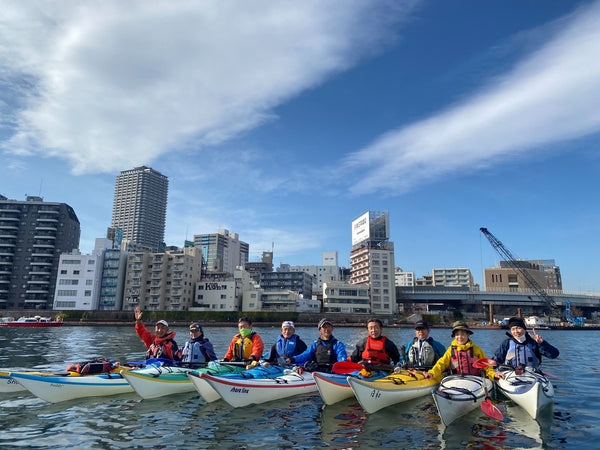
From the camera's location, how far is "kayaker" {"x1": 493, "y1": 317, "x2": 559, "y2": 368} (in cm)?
1291

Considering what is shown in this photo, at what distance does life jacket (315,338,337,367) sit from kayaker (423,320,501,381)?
10.2ft

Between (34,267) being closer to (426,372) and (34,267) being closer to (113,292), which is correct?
(113,292)

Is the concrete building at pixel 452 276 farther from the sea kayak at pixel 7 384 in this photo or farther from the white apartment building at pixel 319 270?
the sea kayak at pixel 7 384

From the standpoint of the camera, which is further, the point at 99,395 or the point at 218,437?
the point at 99,395

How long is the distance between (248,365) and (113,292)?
88.9 meters

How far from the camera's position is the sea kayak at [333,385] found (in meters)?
11.8

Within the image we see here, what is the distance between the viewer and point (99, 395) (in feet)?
43.1

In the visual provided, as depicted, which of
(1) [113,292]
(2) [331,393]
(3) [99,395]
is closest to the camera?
(2) [331,393]

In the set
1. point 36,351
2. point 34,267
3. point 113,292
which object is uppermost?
point 34,267

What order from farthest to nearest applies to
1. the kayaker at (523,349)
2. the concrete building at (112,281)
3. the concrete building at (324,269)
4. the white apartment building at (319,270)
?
the concrete building at (324,269)
the white apartment building at (319,270)
the concrete building at (112,281)
the kayaker at (523,349)

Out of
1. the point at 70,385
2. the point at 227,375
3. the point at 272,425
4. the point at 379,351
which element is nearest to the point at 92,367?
the point at 70,385

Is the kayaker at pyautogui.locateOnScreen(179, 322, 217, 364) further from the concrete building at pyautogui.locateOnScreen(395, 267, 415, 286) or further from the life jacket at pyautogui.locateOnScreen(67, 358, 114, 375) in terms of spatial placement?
the concrete building at pyautogui.locateOnScreen(395, 267, 415, 286)

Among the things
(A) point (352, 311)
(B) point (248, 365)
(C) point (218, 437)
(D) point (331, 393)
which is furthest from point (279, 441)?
(A) point (352, 311)

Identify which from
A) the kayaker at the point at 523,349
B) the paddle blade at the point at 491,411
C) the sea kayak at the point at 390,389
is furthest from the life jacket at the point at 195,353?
the kayaker at the point at 523,349
